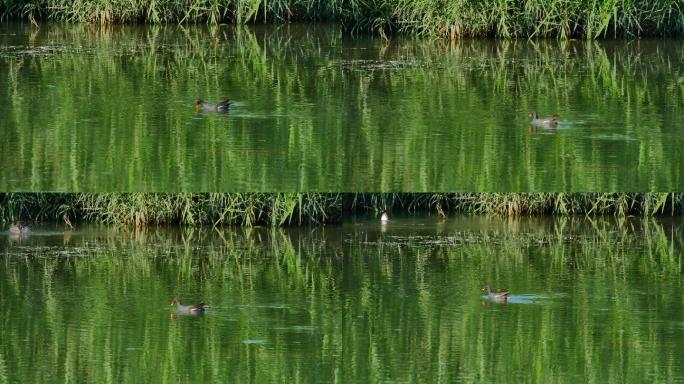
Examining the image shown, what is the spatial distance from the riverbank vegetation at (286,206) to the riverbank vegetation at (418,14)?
195 inches

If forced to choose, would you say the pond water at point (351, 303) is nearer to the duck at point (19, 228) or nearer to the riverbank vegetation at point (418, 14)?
the duck at point (19, 228)

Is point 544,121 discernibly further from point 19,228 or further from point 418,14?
point 418,14

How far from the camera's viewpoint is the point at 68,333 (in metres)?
8.69

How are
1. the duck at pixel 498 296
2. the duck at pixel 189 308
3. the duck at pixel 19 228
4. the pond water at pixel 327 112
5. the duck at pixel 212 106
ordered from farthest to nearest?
1. the duck at pixel 212 106
2. the duck at pixel 19 228
3. the pond water at pixel 327 112
4. the duck at pixel 498 296
5. the duck at pixel 189 308

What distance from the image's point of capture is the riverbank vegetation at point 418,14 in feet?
55.5

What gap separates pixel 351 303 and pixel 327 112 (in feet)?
13.0

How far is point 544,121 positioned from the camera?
492 inches

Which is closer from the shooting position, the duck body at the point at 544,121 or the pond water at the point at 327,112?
the pond water at the point at 327,112

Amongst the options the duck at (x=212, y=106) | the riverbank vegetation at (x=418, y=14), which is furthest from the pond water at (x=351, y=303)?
the riverbank vegetation at (x=418, y=14)

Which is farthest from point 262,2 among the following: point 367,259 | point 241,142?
point 367,259

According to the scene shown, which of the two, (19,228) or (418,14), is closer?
(19,228)

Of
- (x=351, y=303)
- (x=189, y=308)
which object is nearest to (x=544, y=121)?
(x=351, y=303)

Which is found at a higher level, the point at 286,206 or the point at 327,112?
the point at 327,112

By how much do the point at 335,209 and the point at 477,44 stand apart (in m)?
5.52
